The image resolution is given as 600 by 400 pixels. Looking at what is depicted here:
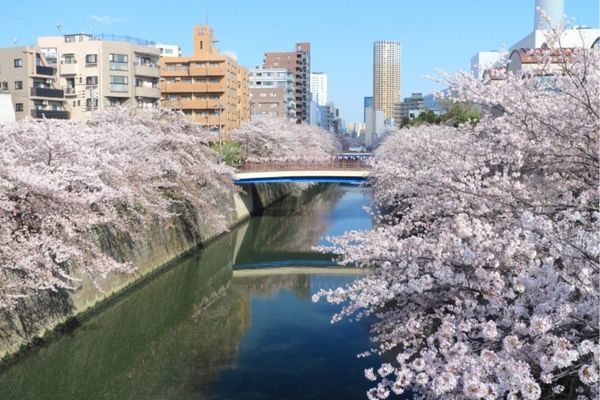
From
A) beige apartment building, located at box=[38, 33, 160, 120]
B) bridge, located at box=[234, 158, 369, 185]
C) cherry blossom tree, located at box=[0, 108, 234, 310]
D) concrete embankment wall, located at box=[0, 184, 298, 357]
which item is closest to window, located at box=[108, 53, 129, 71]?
beige apartment building, located at box=[38, 33, 160, 120]

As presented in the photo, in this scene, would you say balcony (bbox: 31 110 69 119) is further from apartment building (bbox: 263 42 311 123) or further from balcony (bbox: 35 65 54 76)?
apartment building (bbox: 263 42 311 123)

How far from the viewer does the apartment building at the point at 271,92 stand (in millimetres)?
73594

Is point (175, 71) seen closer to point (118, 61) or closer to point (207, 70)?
point (207, 70)

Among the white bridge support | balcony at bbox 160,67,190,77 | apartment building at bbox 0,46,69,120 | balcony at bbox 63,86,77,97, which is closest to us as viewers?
the white bridge support

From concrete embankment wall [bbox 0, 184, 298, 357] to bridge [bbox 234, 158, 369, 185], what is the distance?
189 cm

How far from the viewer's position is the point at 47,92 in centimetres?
3522

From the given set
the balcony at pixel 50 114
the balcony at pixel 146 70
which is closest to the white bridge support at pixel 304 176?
the balcony at pixel 146 70

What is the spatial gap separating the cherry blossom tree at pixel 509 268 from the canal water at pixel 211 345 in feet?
11.7

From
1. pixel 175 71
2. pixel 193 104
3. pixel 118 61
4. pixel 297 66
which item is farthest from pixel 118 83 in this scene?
pixel 297 66

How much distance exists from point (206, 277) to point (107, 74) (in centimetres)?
2175

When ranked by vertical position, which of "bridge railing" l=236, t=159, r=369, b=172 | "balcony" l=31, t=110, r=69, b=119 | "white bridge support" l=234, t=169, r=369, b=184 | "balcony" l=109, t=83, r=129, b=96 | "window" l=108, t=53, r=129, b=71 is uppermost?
"window" l=108, t=53, r=129, b=71

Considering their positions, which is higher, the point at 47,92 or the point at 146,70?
the point at 146,70

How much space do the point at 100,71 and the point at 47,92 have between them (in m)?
3.45

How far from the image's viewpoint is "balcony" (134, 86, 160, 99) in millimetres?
37188
